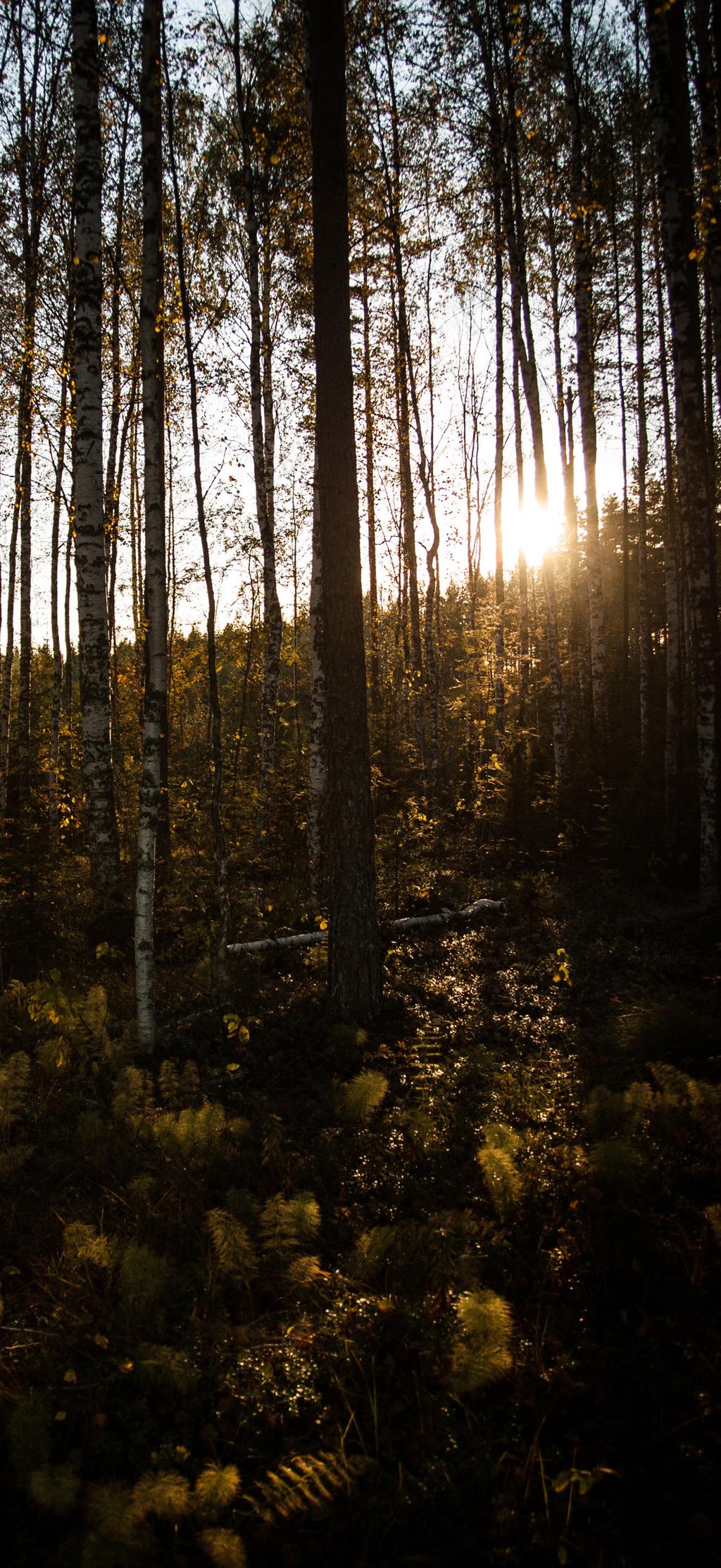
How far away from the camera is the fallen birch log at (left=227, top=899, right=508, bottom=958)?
7688 millimetres

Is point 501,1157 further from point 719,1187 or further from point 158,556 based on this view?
point 158,556

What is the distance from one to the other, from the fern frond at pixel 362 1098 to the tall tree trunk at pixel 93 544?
4327 mm

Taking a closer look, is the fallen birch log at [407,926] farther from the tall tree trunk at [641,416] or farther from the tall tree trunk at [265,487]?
the tall tree trunk at [641,416]

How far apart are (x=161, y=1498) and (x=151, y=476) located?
655 cm

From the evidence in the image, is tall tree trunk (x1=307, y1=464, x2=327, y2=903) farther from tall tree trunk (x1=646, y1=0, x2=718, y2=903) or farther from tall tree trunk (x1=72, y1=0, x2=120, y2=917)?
tall tree trunk (x1=646, y1=0, x2=718, y2=903)

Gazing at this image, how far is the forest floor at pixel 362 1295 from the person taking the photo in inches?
91.4

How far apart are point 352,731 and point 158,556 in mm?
2495

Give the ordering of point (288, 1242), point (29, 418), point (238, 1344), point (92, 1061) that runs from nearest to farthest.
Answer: point (238, 1344)
point (288, 1242)
point (92, 1061)
point (29, 418)

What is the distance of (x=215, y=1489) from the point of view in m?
2.30

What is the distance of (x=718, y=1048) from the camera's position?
495 centimetres

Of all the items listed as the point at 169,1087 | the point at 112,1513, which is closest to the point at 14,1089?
the point at 169,1087

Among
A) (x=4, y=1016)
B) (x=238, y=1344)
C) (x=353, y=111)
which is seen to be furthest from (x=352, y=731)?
(x=353, y=111)

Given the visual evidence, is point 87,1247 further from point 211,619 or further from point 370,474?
point 370,474

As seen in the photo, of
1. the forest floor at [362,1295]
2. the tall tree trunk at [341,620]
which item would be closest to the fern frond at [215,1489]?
the forest floor at [362,1295]
